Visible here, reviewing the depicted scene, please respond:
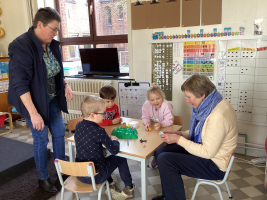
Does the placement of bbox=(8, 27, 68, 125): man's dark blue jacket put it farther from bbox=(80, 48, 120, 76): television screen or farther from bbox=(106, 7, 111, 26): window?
bbox=(106, 7, 111, 26): window

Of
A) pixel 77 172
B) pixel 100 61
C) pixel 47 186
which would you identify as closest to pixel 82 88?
pixel 100 61

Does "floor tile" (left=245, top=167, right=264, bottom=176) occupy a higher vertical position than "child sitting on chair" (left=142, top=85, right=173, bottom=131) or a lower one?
lower

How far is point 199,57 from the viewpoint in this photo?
280cm

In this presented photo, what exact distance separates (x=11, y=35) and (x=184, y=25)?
340 cm

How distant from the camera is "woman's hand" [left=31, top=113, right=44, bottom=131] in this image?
178 centimetres

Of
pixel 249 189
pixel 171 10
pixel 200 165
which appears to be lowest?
pixel 249 189

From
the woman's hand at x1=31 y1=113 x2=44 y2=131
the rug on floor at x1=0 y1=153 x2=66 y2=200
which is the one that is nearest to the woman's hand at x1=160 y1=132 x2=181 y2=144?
the woman's hand at x1=31 y1=113 x2=44 y2=131

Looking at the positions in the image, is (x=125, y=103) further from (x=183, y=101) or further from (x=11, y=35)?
(x=11, y=35)

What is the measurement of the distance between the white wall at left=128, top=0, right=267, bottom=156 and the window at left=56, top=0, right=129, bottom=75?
0.50m

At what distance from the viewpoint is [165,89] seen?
3.12 metres

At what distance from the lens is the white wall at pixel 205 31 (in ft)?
8.01

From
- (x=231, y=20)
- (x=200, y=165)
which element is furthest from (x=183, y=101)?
(x=200, y=165)

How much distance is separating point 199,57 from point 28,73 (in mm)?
1960

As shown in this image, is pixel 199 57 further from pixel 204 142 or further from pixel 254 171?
pixel 204 142
